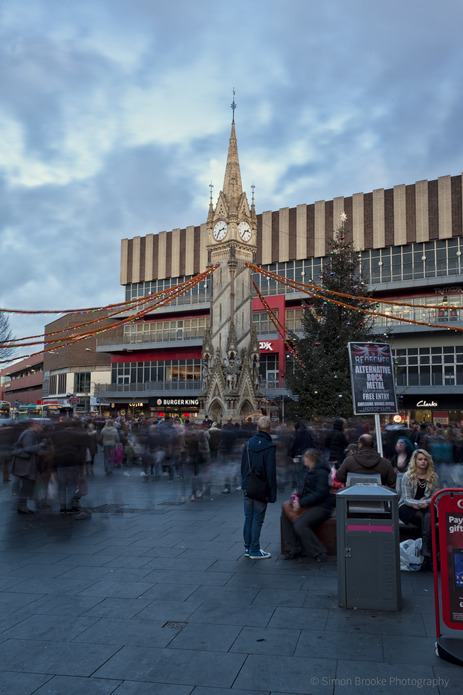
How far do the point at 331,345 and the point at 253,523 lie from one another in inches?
925

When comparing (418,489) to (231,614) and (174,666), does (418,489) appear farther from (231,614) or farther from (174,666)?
(174,666)

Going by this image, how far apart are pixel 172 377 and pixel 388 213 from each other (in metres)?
25.1

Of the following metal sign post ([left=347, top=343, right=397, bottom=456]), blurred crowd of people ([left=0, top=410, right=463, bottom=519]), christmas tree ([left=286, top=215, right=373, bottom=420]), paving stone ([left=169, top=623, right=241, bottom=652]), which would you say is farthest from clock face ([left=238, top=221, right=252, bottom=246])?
paving stone ([left=169, top=623, right=241, bottom=652])

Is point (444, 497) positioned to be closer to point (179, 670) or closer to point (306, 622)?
point (306, 622)

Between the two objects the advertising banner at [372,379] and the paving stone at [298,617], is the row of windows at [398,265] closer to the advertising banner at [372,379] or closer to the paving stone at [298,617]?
the advertising banner at [372,379]

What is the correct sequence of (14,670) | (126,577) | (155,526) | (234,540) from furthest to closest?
(155,526), (234,540), (126,577), (14,670)

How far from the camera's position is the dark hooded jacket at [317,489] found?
317 inches

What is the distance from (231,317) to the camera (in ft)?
110

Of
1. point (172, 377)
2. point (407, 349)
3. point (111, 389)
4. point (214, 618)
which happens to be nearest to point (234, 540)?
point (214, 618)

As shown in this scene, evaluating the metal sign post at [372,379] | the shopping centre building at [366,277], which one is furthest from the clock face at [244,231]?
the metal sign post at [372,379]

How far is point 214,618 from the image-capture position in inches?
227

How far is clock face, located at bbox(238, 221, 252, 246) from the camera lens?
111ft

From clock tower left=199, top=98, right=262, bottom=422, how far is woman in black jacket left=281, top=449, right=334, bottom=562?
23750mm

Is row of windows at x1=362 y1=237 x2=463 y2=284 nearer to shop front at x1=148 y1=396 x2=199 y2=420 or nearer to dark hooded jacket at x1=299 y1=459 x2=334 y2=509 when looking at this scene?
shop front at x1=148 y1=396 x2=199 y2=420
